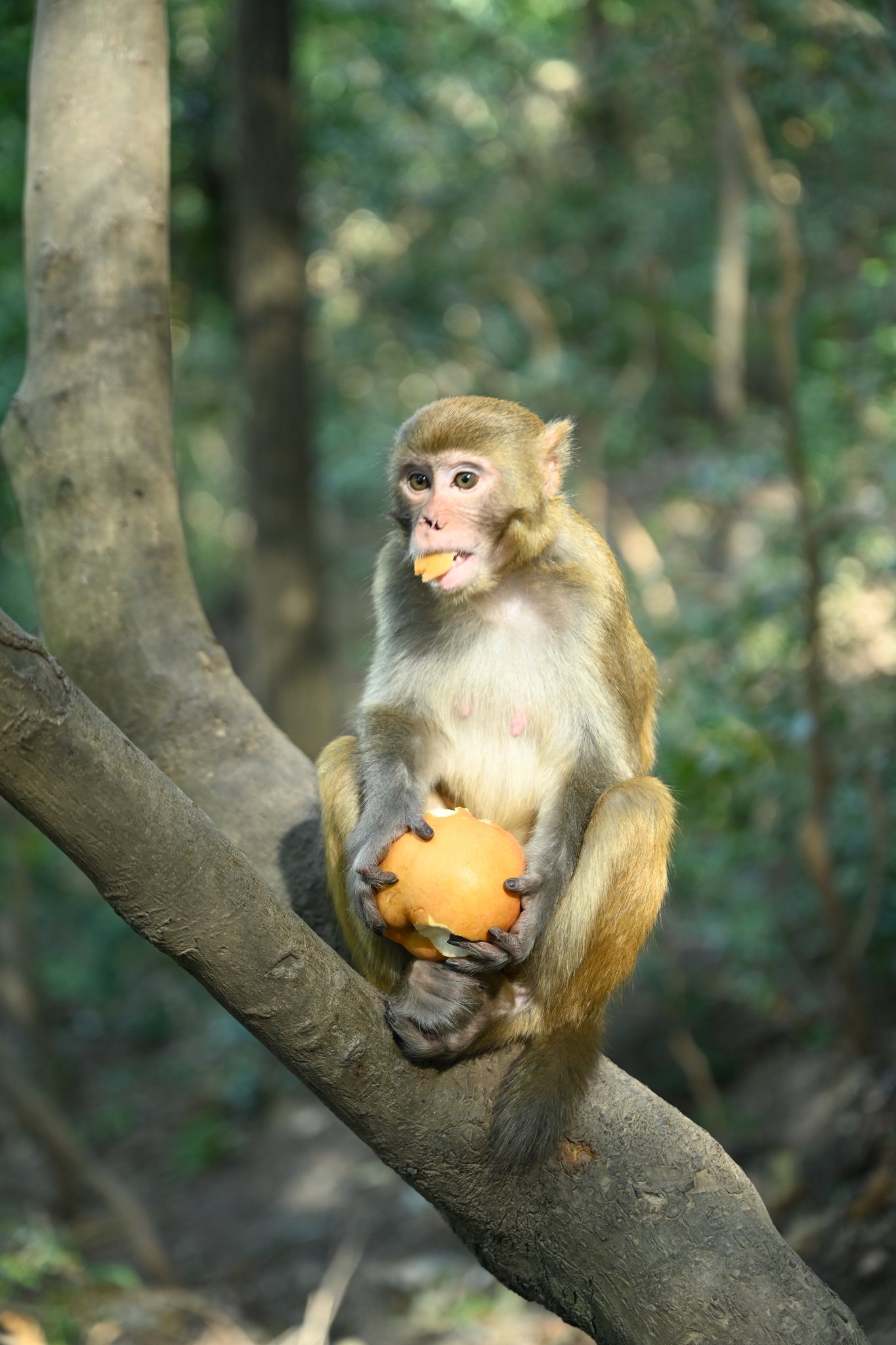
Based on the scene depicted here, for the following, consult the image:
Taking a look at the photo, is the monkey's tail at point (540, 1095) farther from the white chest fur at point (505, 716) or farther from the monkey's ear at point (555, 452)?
the monkey's ear at point (555, 452)

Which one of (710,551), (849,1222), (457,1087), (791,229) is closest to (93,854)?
(457,1087)

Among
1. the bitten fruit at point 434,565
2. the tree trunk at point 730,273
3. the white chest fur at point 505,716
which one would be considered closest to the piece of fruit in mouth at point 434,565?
the bitten fruit at point 434,565

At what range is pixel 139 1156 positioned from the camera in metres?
9.28

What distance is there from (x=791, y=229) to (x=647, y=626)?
2.20m

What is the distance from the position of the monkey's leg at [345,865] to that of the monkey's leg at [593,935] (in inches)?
11.2

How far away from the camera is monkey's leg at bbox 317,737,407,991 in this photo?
2.61 meters

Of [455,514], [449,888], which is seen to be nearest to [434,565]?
[455,514]

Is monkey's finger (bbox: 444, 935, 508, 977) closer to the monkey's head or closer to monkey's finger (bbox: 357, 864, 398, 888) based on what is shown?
monkey's finger (bbox: 357, 864, 398, 888)

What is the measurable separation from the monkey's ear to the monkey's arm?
2.16 feet

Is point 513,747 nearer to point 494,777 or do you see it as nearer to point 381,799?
point 494,777

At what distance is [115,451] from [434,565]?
2.69 ft

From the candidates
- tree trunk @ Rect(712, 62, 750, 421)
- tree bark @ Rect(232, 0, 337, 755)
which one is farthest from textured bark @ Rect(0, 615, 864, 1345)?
tree trunk @ Rect(712, 62, 750, 421)

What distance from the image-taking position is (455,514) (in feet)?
9.32

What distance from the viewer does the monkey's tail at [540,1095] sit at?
2279mm
